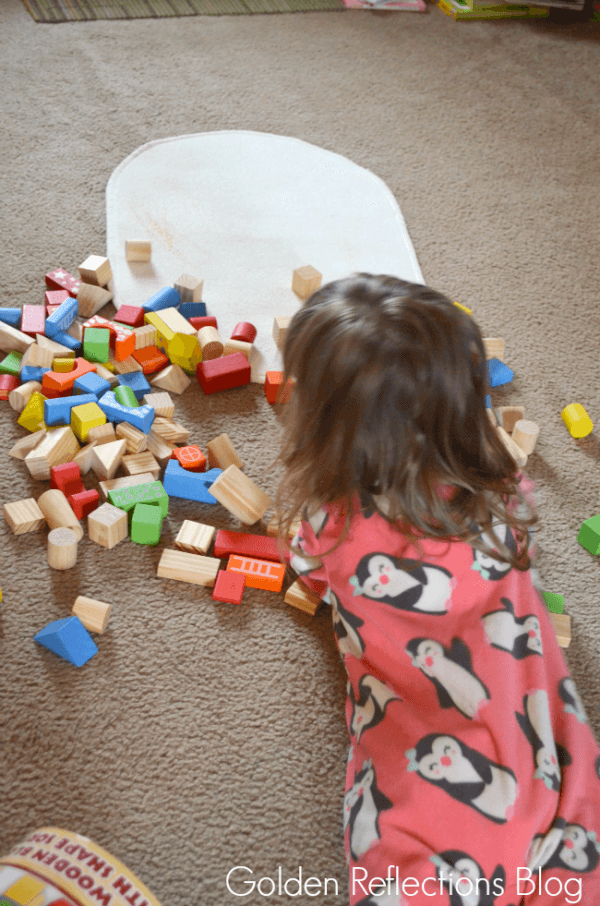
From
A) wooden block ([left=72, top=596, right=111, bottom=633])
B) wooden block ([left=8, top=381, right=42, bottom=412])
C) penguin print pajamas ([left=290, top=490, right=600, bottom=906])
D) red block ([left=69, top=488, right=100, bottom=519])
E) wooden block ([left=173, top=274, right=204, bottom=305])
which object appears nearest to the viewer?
penguin print pajamas ([left=290, top=490, right=600, bottom=906])

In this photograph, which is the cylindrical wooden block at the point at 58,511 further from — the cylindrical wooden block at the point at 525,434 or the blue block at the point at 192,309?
the cylindrical wooden block at the point at 525,434

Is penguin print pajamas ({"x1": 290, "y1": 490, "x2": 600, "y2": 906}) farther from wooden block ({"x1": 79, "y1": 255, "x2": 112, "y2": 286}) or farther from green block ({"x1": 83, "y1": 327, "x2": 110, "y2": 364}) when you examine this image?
wooden block ({"x1": 79, "y1": 255, "x2": 112, "y2": 286})

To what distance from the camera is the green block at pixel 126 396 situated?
1217 millimetres

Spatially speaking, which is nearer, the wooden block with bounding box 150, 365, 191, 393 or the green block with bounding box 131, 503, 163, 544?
the green block with bounding box 131, 503, 163, 544

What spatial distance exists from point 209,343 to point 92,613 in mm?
533

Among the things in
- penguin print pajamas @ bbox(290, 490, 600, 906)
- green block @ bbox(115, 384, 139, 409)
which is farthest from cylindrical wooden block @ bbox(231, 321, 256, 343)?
penguin print pajamas @ bbox(290, 490, 600, 906)

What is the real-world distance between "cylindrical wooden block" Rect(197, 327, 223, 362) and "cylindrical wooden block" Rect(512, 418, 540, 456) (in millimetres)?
521

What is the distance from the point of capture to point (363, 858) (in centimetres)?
76

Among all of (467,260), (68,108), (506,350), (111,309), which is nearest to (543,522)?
(506,350)

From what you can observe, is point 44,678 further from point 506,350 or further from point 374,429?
point 506,350

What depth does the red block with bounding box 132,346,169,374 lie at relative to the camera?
1.32 metres

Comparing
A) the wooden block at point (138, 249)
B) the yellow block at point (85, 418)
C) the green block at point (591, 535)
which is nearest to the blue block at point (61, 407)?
the yellow block at point (85, 418)

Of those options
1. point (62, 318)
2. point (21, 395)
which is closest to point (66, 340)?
point (62, 318)

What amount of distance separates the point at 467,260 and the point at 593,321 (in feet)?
0.95
